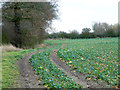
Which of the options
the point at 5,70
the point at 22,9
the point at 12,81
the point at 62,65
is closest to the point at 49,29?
the point at 22,9

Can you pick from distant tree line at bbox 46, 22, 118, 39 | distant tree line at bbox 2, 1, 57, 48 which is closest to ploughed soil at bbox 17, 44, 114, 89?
distant tree line at bbox 46, 22, 118, 39

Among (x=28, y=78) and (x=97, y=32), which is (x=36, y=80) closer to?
(x=28, y=78)

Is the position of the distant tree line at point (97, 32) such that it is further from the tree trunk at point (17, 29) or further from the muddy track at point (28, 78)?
the muddy track at point (28, 78)

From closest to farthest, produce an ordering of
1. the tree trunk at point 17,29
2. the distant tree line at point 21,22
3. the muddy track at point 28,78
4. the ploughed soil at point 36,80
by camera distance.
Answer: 1. the muddy track at point 28,78
2. the ploughed soil at point 36,80
3. the distant tree line at point 21,22
4. the tree trunk at point 17,29

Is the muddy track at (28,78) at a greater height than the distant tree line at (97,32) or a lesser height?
lesser

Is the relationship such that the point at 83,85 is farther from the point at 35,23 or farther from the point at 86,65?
the point at 35,23

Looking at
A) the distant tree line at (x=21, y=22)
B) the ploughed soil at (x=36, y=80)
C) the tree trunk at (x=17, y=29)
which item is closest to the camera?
the ploughed soil at (x=36, y=80)

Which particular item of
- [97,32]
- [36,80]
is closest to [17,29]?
[97,32]

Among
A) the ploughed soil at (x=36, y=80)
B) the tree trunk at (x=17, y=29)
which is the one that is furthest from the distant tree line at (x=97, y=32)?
the ploughed soil at (x=36, y=80)

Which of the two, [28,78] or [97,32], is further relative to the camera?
[97,32]

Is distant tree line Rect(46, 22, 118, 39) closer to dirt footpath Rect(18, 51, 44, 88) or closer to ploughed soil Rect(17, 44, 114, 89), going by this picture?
ploughed soil Rect(17, 44, 114, 89)

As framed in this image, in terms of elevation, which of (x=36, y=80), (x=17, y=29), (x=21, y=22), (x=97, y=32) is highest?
(x=21, y=22)

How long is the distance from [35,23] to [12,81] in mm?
12729

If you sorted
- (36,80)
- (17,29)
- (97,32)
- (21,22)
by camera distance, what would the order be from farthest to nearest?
1. (97,32)
2. (17,29)
3. (21,22)
4. (36,80)
